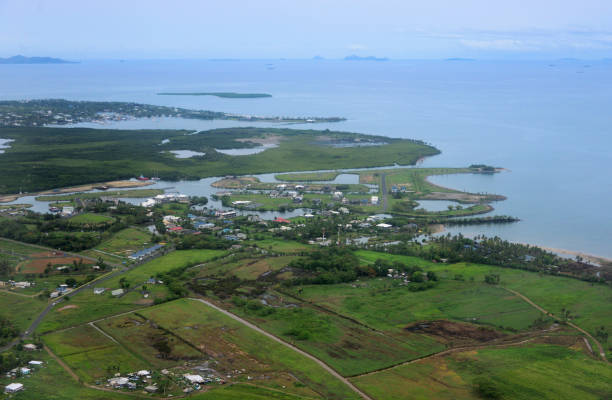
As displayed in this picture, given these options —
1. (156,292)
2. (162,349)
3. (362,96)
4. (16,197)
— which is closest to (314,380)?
(162,349)

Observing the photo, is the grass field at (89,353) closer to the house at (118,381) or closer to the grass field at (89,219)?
the house at (118,381)

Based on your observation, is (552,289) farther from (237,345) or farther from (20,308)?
(20,308)

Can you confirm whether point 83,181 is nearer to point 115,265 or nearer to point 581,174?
point 115,265

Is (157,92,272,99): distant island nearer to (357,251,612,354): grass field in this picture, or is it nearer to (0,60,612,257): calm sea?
(0,60,612,257): calm sea

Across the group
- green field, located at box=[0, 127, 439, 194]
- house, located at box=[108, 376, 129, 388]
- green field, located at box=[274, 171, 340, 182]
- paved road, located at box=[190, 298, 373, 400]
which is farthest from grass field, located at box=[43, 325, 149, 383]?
green field, located at box=[274, 171, 340, 182]

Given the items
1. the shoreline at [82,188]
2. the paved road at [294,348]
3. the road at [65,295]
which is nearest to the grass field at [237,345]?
the paved road at [294,348]

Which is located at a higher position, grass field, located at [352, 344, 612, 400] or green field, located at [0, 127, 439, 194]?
green field, located at [0, 127, 439, 194]
